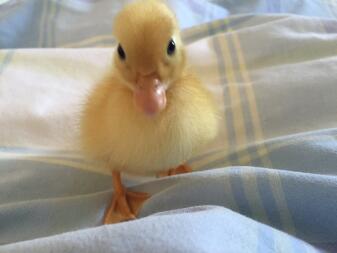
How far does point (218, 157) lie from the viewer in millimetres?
839

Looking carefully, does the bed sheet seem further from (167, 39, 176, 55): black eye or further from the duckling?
(167, 39, 176, 55): black eye

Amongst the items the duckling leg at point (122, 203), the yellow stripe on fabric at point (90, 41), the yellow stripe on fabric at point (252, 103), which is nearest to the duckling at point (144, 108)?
the duckling leg at point (122, 203)

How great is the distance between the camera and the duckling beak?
0.65m

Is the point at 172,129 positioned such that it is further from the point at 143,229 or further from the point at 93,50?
the point at 93,50

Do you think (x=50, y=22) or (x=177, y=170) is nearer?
(x=177, y=170)

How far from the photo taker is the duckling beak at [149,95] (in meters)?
0.65

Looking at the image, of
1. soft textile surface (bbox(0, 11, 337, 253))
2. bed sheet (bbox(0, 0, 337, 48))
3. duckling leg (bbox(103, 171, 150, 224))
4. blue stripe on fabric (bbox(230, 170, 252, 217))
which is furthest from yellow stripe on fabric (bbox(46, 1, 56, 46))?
blue stripe on fabric (bbox(230, 170, 252, 217))

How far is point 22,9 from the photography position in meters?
1.28

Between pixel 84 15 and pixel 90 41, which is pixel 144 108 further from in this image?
pixel 84 15

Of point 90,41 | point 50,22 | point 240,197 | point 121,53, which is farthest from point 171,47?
point 50,22

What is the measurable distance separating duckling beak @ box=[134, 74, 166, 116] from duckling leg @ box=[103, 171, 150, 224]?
18cm

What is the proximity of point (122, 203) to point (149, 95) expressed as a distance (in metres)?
0.21

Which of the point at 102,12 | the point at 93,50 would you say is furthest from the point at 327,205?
the point at 102,12

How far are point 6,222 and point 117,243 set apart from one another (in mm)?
272
